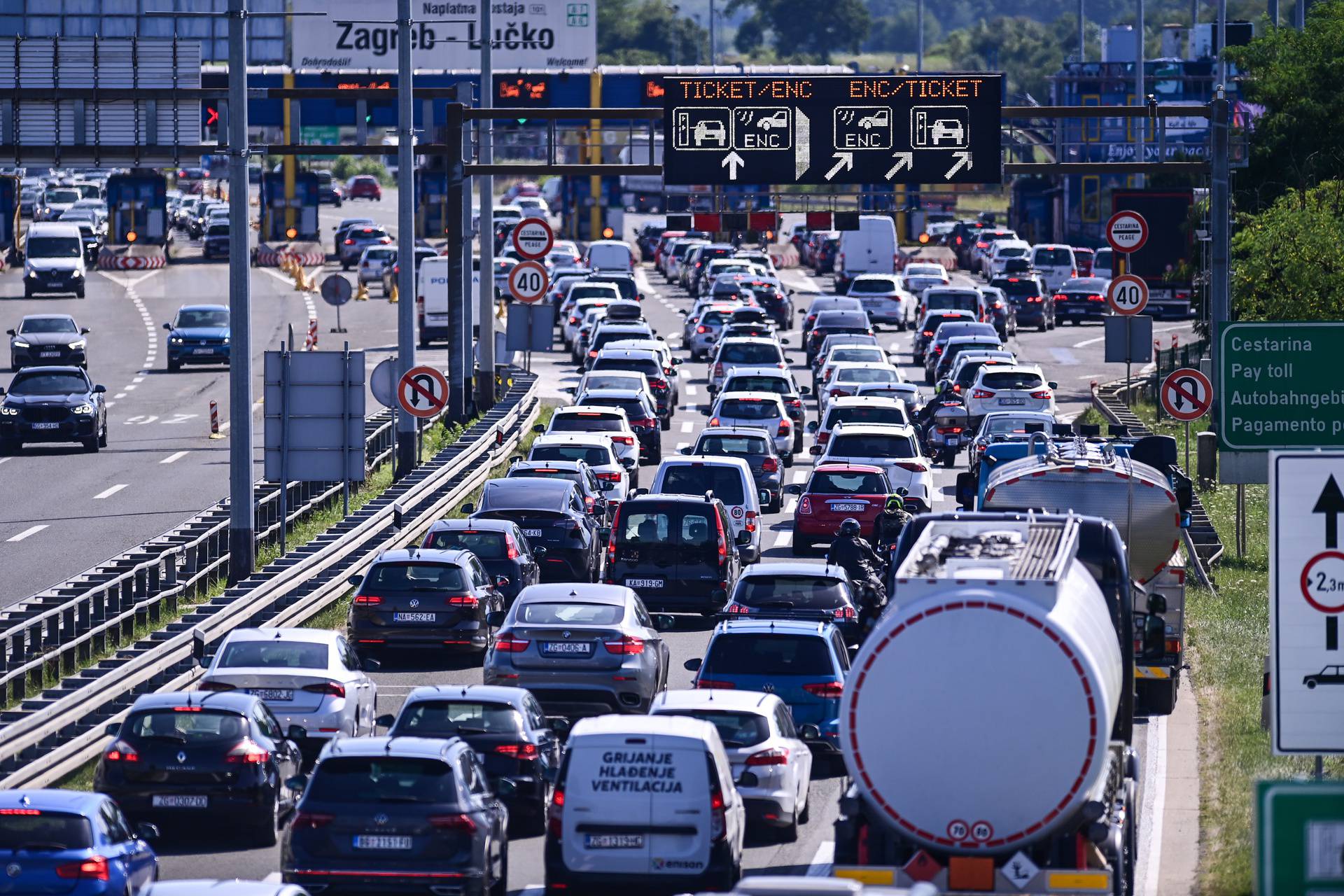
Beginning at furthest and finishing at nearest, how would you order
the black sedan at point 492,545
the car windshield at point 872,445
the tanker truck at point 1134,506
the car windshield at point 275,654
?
the car windshield at point 872,445 < the black sedan at point 492,545 < the tanker truck at point 1134,506 < the car windshield at point 275,654

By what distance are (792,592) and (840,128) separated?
517 inches

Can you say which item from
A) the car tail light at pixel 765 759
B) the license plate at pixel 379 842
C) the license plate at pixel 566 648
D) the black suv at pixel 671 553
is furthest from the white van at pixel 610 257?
the license plate at pixel 379 842

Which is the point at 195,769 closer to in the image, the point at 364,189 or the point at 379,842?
the point at 379,842

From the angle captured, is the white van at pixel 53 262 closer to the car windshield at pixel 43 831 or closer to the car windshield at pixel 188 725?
the car windshield at pixel 188 725

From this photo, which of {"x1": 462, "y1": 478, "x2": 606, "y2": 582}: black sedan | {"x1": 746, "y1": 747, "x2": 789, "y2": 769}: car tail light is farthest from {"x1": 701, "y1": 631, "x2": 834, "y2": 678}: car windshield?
{"x1": 462, "y1": 478, "x2": 606, "y2": 582}: black sedan

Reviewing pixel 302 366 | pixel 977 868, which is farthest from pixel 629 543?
pixel 977 868

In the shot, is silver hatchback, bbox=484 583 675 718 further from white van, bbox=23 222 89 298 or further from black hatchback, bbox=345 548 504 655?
white van, bbox=23 222 89 298

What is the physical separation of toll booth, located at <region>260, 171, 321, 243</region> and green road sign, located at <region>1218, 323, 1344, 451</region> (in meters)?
85.1

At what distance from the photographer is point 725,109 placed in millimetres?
37594

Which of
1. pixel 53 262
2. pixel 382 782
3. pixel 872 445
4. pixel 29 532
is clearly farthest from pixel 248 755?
pixel 53 262

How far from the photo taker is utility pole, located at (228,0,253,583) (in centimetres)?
2866

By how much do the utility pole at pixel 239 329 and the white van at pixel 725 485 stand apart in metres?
6.21

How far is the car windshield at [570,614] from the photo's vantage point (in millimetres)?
23547

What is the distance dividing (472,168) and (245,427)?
11956 millimetres
